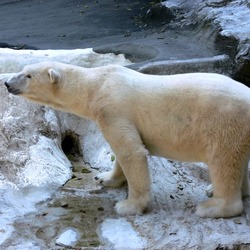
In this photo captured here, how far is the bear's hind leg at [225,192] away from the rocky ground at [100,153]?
70 millimetres

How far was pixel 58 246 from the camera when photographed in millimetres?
3436

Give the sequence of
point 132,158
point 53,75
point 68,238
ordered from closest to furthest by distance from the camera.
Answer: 1. point 68,238
2. point 132,158
3. point 53,75

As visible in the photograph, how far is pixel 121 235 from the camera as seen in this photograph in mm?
3555

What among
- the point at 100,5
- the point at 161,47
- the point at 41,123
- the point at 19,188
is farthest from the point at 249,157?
the point at 100,5

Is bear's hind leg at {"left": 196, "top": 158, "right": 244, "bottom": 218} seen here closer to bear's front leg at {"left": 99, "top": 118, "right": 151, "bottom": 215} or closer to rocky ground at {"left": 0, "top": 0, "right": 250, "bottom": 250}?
rocky ground at {"left": 0, "top": 0, "right": 250, "bottom": 250}

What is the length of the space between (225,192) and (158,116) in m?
0.67

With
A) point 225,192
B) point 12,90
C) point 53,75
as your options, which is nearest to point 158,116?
point 225,192

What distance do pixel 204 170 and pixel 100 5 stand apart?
559 centimetres

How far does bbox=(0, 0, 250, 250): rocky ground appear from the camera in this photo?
11.7 feet

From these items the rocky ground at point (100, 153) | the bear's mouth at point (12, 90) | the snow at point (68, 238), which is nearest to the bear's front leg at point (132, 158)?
the rocky ground at point (100, 153)

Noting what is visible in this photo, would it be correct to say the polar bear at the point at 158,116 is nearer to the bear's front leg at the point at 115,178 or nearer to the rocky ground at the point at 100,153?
the rocky ground at the point at 100,153

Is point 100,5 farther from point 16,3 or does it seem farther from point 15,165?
point 15,165

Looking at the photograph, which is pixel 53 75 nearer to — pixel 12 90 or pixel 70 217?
pixel 12 90

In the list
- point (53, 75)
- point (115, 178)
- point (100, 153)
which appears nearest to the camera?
point (53, 75)
